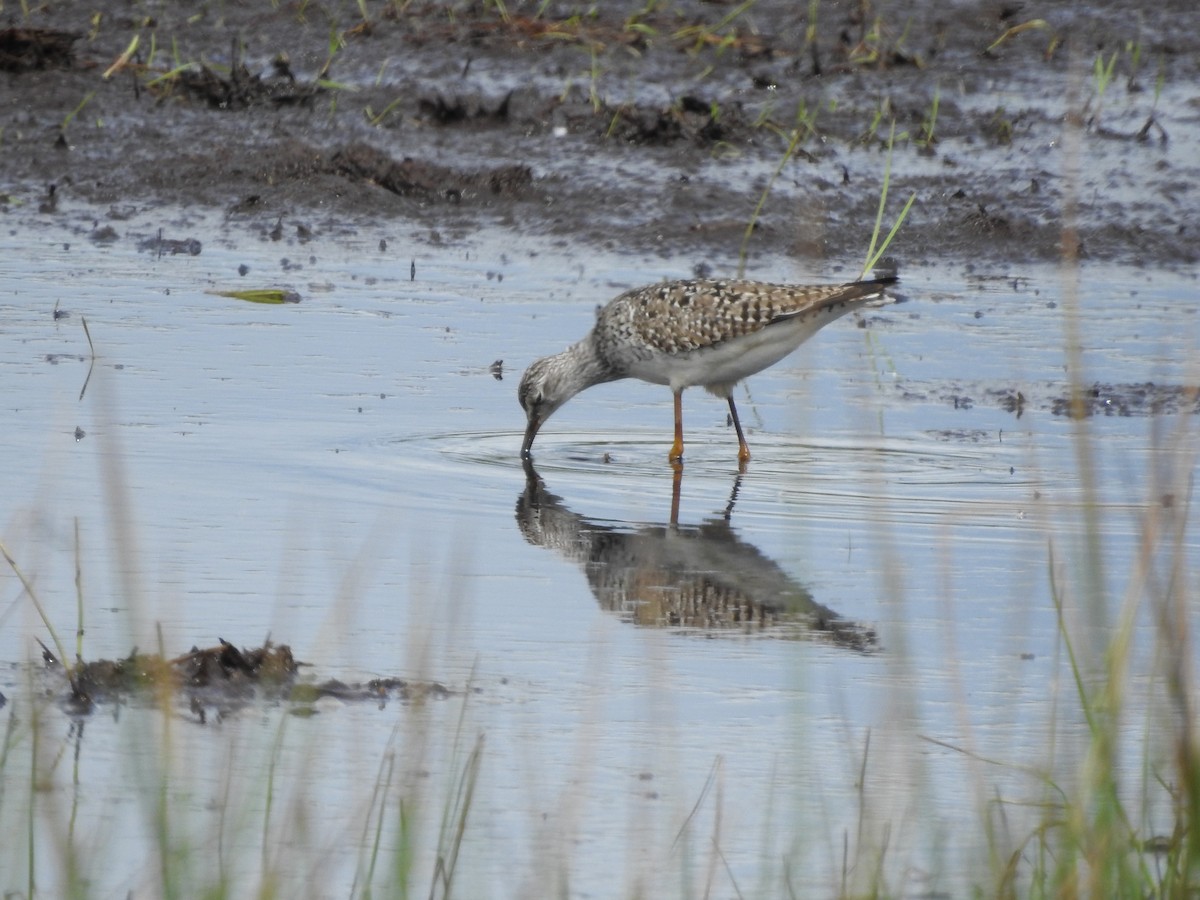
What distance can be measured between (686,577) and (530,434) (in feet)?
7.29

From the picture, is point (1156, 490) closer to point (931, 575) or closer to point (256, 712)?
point (256, 712)

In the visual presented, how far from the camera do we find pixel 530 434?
847 cm

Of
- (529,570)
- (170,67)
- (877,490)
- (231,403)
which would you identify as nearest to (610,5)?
(170,67)

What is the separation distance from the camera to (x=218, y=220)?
40.9 feet

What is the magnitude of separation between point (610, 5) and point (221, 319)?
6.28 m

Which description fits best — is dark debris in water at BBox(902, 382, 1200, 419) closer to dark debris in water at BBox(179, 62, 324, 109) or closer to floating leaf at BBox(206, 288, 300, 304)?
floating leaf at BBox(206, 288, 300, 304)

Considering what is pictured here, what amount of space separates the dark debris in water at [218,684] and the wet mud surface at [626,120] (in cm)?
703

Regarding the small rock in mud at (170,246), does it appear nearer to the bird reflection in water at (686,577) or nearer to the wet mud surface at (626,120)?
the wet mud surface at (626,120)

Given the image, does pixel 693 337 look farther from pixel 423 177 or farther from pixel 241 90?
pixel 241 90

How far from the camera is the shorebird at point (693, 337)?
8.62m

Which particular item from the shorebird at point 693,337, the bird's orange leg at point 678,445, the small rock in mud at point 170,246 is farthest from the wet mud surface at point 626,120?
the bird's orange leg at point 678,445

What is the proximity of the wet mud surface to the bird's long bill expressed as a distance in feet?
11.7

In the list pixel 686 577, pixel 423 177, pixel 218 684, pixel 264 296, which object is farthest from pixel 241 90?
pixel 218 684

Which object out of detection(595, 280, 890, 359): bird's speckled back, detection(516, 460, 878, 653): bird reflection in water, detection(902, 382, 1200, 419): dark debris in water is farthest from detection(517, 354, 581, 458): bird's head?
detection(902, 382, 1200, 419): dark debris in water
